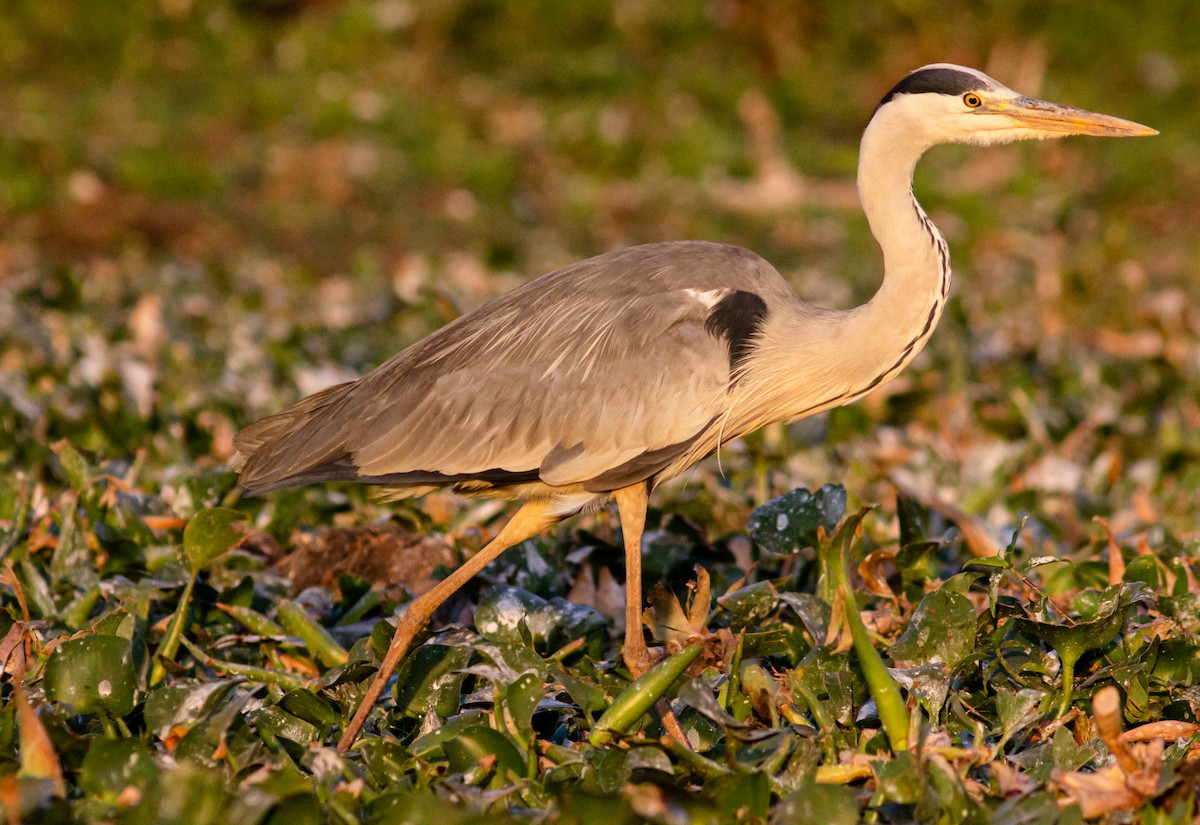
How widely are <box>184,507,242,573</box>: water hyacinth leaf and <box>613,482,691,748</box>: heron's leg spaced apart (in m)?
0.95

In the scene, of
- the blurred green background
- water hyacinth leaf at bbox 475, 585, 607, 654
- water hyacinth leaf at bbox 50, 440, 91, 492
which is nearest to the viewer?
water hyacinth leaf at bbox 475, 585, 607, 654

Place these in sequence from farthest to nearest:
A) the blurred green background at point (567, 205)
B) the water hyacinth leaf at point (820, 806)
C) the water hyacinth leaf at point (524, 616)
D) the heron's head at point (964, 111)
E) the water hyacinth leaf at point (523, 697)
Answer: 1. the blurred green background at point (567, 205)
2. the heron's head at point (964, 111)
3. the water hyacinth leaf at point (524, 616)
4. the water hyacinth leaf at point (523, 697)
5. the water hyacinth leaf at point (820, 806)

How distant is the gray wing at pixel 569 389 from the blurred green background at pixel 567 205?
1.04 m

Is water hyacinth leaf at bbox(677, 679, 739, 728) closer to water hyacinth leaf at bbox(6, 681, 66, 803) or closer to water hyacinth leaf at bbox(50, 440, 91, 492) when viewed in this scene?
water hyacinth leaf at bbox(6, 681, 66, 803)

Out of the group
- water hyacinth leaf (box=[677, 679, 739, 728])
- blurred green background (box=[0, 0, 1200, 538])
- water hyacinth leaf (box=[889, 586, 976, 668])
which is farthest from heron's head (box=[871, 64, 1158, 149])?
water hyacinth leaf (box=[677, 679, 739, 728])

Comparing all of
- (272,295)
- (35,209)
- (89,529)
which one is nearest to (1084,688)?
(89,529)

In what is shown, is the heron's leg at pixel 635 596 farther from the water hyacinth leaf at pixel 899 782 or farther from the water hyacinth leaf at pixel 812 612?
the water hyacinth leaf at pixel 899 782

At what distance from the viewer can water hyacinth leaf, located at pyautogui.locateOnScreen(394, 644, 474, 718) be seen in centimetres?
330

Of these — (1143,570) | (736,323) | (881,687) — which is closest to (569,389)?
(736,323)

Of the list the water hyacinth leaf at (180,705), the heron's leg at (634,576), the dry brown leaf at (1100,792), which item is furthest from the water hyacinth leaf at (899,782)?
the water hyacinth leaf at (180,705)

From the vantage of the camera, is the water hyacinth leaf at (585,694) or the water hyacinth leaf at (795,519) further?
the water hyacinth leaf at (795,519)

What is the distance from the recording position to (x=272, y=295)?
7422 mm

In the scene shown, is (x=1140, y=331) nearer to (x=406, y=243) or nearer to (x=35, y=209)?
(x=406, y=243)

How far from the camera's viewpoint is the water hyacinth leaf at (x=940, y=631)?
326 cm
